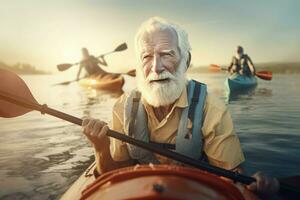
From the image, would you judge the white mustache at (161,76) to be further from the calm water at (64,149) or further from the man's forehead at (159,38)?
the calm water at (64,149)

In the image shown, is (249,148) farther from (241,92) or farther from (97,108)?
(241,92)

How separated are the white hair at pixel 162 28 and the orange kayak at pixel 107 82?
19.6 meters

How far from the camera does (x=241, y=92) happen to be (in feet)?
73.5

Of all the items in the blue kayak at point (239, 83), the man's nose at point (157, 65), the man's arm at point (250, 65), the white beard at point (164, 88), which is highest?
the man's nose at point (157, 65)

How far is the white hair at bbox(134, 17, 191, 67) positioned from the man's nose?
0.21 m

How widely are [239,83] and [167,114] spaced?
19.1 m

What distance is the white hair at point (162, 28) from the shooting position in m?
3.87

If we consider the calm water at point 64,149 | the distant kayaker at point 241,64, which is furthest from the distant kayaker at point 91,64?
the calm water at point 64,149

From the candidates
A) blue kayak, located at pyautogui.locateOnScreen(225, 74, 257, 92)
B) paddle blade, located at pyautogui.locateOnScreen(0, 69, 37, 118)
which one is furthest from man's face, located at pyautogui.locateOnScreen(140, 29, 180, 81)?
blue kayak, located at pyautogui.locateOnScreen(225, 74, 257, 92)

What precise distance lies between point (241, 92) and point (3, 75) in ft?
63.6

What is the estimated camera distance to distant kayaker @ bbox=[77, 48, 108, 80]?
25766 millimetres

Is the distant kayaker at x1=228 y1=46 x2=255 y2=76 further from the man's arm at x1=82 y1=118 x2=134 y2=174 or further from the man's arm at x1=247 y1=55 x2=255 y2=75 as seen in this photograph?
the man's arm at x1=82 y1=118 x2=134 y2=174

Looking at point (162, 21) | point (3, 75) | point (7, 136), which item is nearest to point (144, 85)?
point (162, 21)

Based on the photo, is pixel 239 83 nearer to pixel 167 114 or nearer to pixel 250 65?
pixel 250 65
